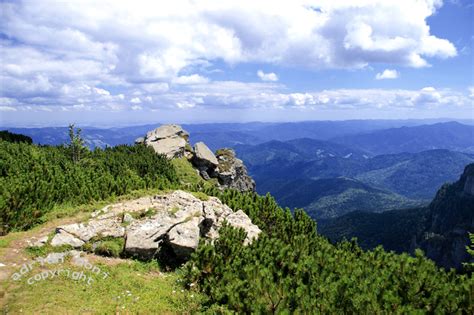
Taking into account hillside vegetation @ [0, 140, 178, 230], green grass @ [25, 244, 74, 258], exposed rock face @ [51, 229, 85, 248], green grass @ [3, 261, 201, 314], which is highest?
hillside vegetation @ [0, 140, 178, 230]

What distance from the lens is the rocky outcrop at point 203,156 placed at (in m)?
73.6

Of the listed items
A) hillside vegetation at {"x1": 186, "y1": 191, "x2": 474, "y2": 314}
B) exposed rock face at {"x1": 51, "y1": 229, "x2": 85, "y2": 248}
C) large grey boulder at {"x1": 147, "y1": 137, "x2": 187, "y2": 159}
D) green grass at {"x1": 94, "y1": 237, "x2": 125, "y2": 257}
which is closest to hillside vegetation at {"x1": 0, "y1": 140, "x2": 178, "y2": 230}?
exposed rock face at {"x1": 51, "y1": 229, "x2": 85, "y2": 248}

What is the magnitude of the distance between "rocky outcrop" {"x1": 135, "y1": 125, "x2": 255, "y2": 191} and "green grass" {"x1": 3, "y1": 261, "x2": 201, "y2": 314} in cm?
5432

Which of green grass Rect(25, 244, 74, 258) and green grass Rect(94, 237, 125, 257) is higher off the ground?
green grass Rect(25, 244, 74, 258)

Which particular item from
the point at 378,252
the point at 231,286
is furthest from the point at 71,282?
the point at 378,252

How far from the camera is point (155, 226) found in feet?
68.9

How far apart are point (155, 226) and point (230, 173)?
5593cm

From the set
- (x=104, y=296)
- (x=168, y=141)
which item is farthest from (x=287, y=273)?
(x=168, y=141)

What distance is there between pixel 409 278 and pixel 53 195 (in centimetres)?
2385

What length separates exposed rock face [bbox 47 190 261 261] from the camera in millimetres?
19688

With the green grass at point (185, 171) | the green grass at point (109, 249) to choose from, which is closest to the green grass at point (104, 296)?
the green grass at point (109, 249)

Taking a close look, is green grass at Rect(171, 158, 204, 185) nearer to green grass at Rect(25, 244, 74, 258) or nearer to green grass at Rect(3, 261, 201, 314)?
green grass at Rect(25, 244, 74, 258)

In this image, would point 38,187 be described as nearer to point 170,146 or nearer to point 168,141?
point 170,146

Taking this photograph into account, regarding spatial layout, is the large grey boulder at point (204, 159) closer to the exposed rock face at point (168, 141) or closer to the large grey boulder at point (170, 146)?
the large grey boulder at point (170, 146)
